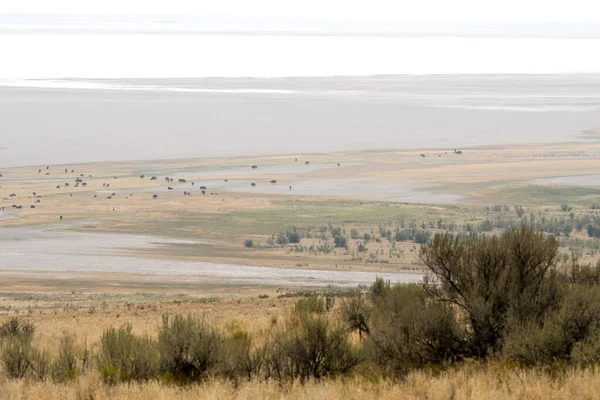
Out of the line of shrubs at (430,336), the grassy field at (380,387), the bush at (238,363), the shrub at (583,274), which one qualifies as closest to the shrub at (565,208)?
the shrub at (583,274)

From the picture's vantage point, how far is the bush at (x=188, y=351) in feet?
43.9

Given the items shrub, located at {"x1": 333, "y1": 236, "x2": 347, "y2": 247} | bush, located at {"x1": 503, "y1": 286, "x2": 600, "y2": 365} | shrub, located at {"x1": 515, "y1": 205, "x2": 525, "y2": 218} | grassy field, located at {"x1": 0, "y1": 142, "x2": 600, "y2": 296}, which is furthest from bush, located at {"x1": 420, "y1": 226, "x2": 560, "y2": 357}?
shrub, located at {"x1": 515, "y1": 205, "x2": 525, "y2": 218}

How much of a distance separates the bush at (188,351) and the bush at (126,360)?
0.62 feet

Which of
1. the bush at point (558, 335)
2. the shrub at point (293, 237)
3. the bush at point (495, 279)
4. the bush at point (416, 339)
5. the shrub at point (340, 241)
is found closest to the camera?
the bush at point (558, 335)

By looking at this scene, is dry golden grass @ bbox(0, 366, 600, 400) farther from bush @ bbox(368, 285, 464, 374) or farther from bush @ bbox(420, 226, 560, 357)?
bush @ bbox(420, 226, 560, 357)

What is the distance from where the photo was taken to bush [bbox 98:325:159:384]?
1305cm

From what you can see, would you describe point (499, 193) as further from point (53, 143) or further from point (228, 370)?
point (228, 370)


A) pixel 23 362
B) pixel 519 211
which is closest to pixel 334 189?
pixel 519 211

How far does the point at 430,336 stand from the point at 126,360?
13.2ft

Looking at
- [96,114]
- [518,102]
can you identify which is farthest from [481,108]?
[96,114]

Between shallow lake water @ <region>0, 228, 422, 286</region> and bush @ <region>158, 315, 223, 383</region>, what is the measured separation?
33.6 meters

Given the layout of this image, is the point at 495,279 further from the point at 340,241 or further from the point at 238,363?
the point at 340,241

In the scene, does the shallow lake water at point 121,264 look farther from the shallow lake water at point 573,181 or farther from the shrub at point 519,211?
the shallow lake water at point 573,181

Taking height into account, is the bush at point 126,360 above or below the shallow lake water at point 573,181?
above
